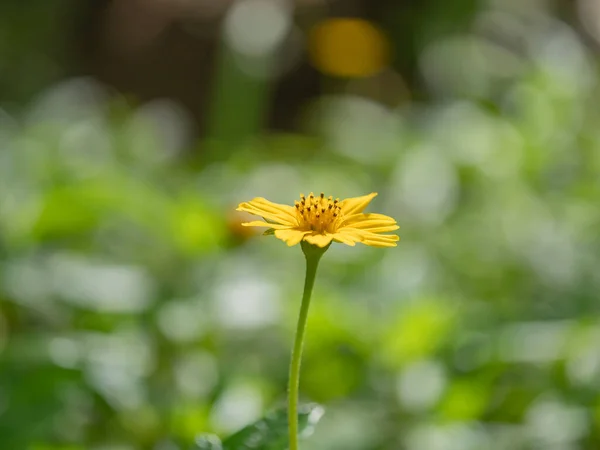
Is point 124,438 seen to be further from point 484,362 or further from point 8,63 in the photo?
point 8,63

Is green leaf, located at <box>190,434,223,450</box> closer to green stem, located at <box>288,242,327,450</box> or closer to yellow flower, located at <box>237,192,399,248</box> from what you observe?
green stem, located at <box>288,242,327,450</box>

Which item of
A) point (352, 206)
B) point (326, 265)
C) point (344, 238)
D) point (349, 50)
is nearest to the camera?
point (344, 238)

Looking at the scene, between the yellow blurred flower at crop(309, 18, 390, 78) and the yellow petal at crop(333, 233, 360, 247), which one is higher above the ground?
the yellow blurred flower at crop(309, 18, 390, 78)

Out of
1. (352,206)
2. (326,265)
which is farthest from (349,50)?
(352,206)

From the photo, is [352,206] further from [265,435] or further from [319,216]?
[265,435]

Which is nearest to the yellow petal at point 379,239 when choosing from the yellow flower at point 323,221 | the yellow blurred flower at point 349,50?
the yellow flower at point 323,221

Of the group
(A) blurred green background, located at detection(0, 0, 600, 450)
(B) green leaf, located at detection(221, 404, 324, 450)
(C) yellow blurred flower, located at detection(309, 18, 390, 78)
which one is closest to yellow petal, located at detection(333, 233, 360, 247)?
(B) green leaf, located at detection(221, 404, 324, 450)
